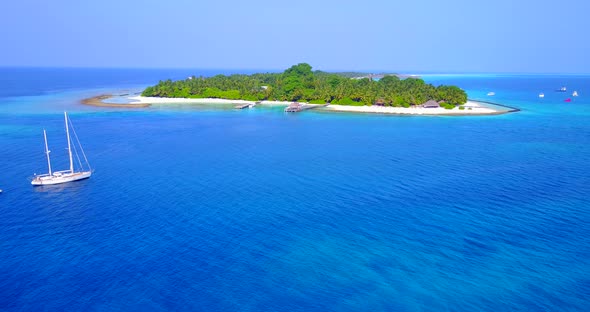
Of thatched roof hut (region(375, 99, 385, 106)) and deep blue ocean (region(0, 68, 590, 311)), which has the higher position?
thatched roof hut (region(375, 99, 385, 106))

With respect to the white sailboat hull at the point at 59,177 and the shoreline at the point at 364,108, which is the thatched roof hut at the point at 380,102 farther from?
the white sailboat hull at the point at 59,177

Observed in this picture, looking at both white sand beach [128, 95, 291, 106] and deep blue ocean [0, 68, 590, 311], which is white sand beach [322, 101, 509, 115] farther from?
deep blue ocean [0, 68, 590, 311]

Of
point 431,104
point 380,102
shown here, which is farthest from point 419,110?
point 380,102

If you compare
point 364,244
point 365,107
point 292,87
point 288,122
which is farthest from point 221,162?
point 292,87

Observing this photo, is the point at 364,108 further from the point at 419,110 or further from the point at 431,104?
the point at 431,104

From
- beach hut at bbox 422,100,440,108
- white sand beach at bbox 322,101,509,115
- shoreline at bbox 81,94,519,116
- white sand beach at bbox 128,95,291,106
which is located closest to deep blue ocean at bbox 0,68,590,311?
white sand beach at bbox 322,101,509,115

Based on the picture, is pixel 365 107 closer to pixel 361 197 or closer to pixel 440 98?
pixel 440 98

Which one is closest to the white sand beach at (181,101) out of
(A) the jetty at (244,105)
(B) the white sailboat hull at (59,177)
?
(A) the jetty at (244,105)
